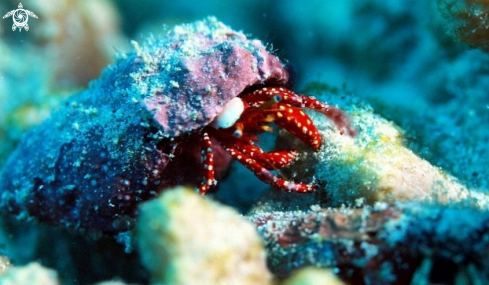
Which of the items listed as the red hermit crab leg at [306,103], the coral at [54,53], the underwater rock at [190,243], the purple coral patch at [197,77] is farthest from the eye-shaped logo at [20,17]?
the underwater rock at [190,243]

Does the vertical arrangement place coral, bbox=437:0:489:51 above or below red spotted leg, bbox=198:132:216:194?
above

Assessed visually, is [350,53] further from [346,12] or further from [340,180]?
[340,180]

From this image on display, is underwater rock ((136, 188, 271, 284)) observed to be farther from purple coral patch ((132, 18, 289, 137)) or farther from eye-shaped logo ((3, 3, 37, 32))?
eye-shaped logo ((3, 3, 37, 32))

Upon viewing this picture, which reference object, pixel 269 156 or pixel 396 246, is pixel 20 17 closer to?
pixel 269 156

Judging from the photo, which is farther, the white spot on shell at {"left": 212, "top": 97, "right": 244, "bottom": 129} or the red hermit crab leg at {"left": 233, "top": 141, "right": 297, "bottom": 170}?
the red hermit crab leg at {"left": 233, "top": 141, "right": 297, "bottom": 170}

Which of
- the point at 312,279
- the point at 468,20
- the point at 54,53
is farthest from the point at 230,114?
the point at 54,53

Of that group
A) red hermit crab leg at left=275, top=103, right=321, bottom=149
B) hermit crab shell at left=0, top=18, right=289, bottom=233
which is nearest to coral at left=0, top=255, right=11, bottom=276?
hermit crab shell at left=0, top=18, right=289, bottom=233
